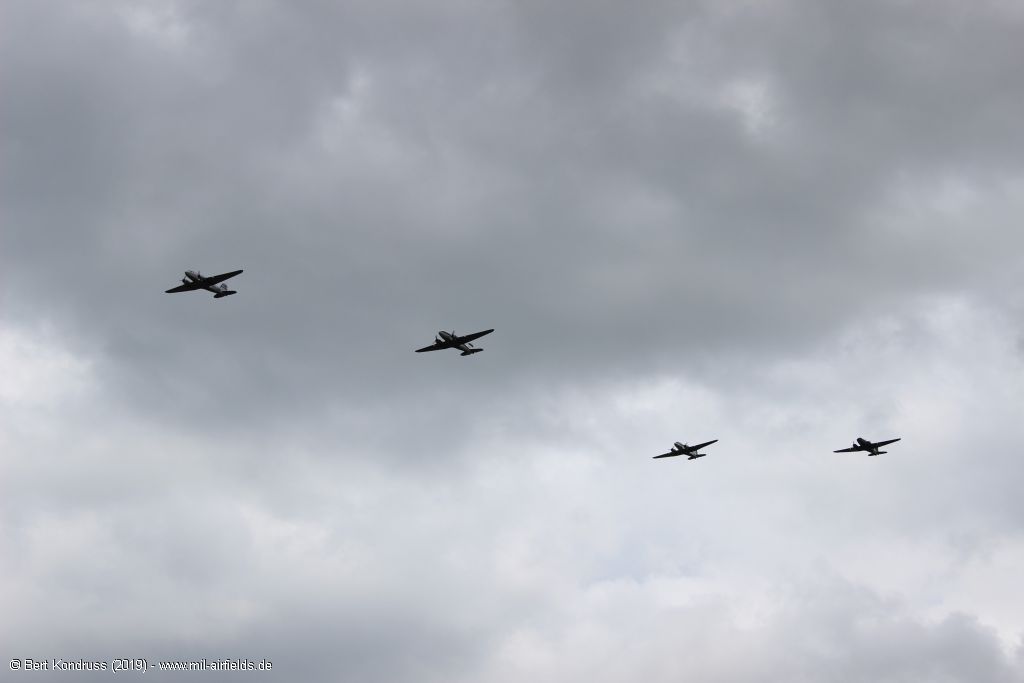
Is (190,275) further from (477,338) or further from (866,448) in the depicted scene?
(866,448)

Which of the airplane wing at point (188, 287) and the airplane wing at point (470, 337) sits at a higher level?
the airplane wing at point (188, 287)

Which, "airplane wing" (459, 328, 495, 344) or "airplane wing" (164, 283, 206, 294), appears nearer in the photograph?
"airplane wing" (164, 283, 206, 294)

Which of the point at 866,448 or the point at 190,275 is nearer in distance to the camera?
the point at 190,275

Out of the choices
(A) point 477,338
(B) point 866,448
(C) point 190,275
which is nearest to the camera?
(C) point 190,275

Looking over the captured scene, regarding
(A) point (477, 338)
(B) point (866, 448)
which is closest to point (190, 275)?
(A) point (477, 338)

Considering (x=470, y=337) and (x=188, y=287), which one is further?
(x=470, y=337)

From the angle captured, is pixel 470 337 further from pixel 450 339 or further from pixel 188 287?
pixel 188 287

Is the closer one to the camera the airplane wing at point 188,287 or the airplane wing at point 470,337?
the airplane wing at point 188,287

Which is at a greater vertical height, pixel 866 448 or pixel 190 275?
pixel 190 275

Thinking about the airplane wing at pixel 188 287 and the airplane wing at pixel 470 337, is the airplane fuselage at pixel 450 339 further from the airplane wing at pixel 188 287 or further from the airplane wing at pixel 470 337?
the airplane wing at pixel 188 287

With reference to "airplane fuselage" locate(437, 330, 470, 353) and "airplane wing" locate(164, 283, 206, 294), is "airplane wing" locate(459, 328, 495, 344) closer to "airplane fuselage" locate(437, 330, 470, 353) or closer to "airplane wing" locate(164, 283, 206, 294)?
"airplane fuselage" locate(437, 330, 470, 353)

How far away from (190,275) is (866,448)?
11592 cm

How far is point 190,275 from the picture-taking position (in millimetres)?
160500

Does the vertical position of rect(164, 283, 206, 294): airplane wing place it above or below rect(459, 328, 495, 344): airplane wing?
above
